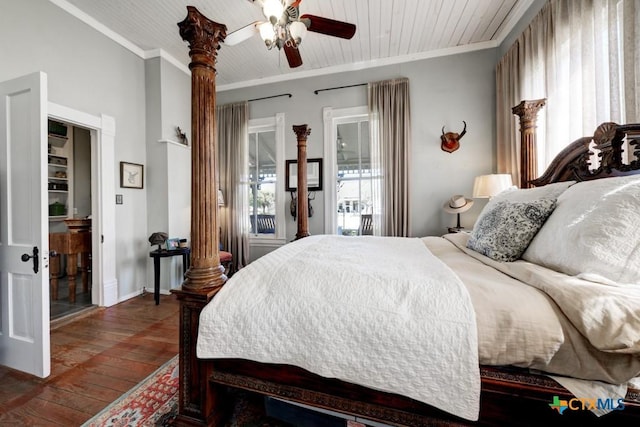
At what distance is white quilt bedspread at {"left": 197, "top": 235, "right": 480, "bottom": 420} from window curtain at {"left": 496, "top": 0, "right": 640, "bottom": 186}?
1.77 metres

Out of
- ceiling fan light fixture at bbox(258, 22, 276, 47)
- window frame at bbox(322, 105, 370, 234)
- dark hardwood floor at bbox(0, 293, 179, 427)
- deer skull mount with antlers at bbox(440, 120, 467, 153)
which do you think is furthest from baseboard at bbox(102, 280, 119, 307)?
deer skull mount with antlers at bbox(440, 120, 467, 153)

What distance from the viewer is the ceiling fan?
1765mm

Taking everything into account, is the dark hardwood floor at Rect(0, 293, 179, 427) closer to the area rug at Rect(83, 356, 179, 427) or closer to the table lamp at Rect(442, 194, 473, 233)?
the area rug at Rect(83, 356, 179, 427)

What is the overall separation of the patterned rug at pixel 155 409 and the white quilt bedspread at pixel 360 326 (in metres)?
0.58

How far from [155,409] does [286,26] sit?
8.67 ft

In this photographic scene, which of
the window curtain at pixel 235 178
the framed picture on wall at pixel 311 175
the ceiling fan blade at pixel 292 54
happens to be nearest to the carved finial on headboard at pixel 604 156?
the ceiling fan blade at pixel 292 54

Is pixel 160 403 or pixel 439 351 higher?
pixel 439 351

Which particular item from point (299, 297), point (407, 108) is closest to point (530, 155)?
point (407, 108)

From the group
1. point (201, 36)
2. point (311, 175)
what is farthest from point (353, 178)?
point (201, 36)

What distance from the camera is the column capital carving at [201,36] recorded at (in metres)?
1.04

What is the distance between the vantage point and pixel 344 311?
886mm

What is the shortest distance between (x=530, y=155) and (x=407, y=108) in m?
1.62

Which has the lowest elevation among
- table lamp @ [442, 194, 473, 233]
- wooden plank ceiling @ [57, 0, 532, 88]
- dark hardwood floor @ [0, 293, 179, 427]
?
dark hardwood floor @ [0, 293, 179, 427]

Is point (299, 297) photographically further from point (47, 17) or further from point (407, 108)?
point (47, 17)
